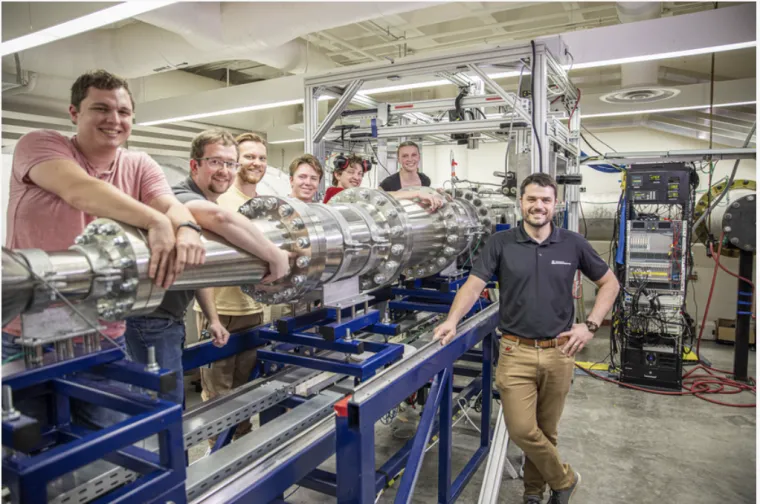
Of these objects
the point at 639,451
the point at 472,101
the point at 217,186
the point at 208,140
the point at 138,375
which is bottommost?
the point at 639,451

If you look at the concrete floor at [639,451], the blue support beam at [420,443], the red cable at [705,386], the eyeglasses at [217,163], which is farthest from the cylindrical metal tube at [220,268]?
the red cable at [705,386]

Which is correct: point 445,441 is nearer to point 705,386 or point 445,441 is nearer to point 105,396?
point 105,396

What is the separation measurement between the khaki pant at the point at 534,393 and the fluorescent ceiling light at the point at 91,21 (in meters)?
2.27

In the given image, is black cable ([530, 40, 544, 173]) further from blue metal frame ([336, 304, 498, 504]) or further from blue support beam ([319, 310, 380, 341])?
blue support beam ([319, 310, 380, 341])

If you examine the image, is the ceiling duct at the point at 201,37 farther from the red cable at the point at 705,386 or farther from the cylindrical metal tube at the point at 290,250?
the red cable at the point at 705,386

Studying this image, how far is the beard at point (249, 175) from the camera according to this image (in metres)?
2.25

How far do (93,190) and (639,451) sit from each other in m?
3.13

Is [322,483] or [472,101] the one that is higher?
[472,101]

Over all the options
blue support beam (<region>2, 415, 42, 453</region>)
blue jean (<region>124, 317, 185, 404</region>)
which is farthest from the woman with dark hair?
blue support beam (<region>2, 415, 42, 453</region>)

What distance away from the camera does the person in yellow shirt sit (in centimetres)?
222

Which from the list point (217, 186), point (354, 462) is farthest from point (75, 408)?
point (217, 186)

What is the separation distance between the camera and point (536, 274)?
88.0 inches

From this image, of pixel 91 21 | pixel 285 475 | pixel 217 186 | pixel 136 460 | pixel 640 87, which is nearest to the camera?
pixel 136 460

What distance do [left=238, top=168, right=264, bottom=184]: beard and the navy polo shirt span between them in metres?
1.02
